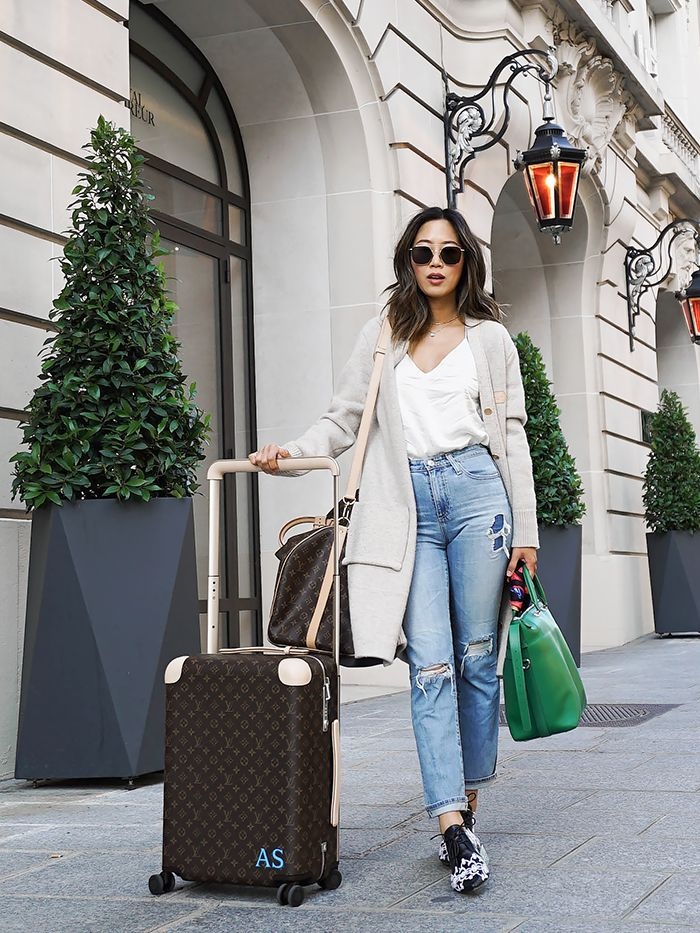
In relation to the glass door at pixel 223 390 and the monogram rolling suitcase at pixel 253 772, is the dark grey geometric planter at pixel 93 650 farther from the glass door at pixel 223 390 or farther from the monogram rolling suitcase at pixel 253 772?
the glass door at pixel 223 390

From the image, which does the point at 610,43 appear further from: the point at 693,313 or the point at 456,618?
the point at 456,618

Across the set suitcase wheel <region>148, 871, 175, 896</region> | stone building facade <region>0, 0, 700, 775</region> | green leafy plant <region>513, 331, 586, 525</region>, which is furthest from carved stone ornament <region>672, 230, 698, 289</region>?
suitcase wheel <region>148, 871, 175, 896</region>

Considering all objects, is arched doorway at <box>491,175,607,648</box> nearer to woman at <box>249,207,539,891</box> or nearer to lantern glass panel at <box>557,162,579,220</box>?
lantern glass panel at <box>557,162,579,220</box>

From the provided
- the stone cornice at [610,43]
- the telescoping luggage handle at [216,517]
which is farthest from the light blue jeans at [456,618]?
the stone cornice at [610,43]

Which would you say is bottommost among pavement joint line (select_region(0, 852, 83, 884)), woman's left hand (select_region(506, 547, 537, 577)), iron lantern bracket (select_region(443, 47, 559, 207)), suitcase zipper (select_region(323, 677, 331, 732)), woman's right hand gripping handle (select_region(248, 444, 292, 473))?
pavement joint line (select_region(0, 852, 83, 884))

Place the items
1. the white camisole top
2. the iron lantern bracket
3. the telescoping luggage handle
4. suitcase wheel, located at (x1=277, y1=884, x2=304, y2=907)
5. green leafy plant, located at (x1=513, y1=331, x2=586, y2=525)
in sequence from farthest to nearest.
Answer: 1. the iron lantern bracket
2. green leafy plant, located at (x1=513, y1=331, x2=586, y2=525)
3. the white camisole top
4. the telescoping luggage handle
5. suitcase wheel, located at (x1=277, y1=884, x2=304, y2=907)

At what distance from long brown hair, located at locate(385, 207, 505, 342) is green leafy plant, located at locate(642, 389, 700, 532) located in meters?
10.3

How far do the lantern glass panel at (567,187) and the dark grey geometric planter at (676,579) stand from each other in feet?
17.6

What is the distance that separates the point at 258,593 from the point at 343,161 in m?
3.13

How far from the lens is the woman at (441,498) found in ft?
11.6

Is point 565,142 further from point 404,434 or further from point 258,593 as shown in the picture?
point 404,434

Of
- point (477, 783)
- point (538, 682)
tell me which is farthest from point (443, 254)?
point (477, 783)

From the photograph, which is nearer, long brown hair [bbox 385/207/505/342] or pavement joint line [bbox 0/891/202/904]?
pavement joint line [bbox 0/891/202/904]

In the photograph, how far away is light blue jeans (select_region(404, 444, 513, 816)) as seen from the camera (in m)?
3.54
